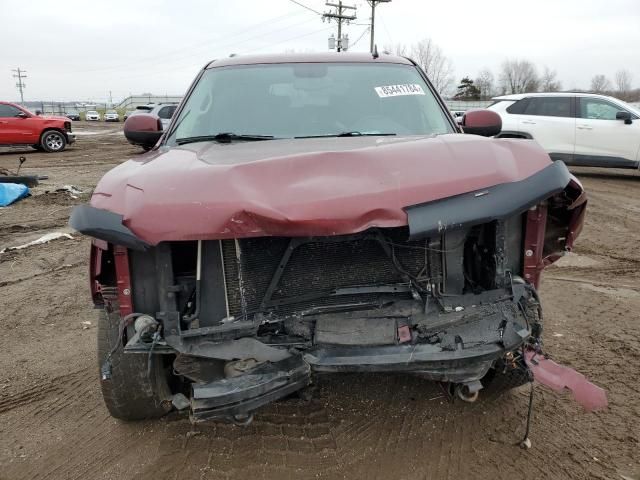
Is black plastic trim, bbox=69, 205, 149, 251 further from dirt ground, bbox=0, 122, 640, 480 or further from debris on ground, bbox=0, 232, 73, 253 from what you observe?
debris on ground, bbox=0, 232, 73, 253

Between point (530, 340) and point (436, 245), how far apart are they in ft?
1.91

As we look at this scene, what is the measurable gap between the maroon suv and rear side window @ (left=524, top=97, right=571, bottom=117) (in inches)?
377

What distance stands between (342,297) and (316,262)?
0.20 m

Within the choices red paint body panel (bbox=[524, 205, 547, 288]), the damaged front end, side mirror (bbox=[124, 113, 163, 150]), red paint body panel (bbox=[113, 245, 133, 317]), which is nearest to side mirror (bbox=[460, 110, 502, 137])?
the damaged front end

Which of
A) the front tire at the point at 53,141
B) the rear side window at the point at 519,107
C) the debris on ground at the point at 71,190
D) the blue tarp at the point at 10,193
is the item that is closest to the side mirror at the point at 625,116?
the rear side window at the point at 519,107

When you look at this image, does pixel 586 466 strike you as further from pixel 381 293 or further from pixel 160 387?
pixel 160 387

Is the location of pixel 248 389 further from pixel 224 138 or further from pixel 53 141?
pixel 53 141

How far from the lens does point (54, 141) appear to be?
1794cm

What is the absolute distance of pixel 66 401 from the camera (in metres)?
3.14

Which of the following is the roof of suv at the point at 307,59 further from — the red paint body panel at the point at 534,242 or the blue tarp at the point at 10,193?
the blue tarp at the point at 10,193

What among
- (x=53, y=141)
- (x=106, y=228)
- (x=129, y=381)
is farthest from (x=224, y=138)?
(x=53, y=141)

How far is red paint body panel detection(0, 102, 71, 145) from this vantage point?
1655 cm

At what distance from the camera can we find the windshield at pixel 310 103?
325 cm

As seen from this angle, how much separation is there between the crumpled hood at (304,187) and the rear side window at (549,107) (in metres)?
9.79
